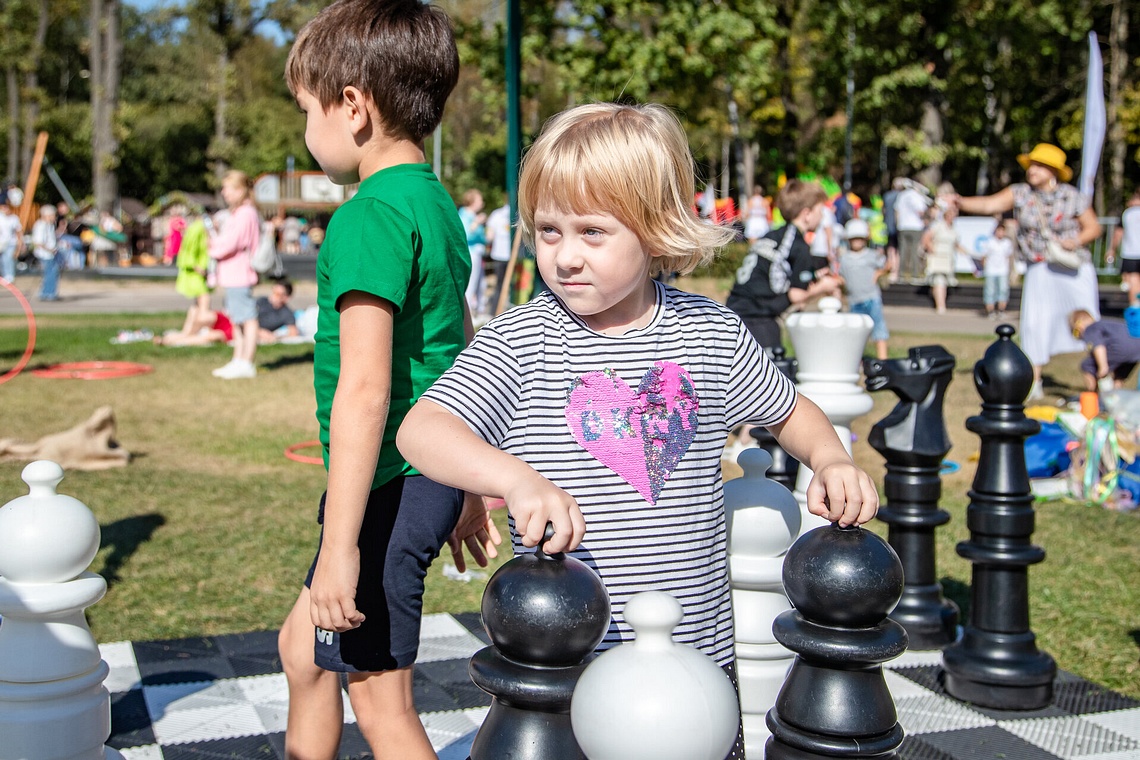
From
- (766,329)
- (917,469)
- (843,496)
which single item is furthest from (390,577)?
(766,329)

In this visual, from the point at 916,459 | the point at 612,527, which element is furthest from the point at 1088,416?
the point at 612,527

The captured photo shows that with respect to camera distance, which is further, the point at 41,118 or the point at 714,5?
the point at 41,118

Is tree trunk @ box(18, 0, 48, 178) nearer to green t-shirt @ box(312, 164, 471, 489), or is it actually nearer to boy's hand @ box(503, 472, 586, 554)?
green t-shirt @ box(312, 164, 471, 489)

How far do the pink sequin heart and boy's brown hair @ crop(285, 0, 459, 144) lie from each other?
0.75m

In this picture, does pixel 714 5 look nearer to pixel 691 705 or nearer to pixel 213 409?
pixel 213 409

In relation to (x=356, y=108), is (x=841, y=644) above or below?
below

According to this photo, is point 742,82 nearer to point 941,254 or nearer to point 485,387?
point 941,254

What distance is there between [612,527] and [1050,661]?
A: 2142 millimetres

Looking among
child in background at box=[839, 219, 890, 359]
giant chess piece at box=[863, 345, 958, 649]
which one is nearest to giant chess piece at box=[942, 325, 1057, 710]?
giant chess piece at box=[863, 345, 958, 649]

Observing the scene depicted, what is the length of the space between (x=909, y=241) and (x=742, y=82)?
470 centimetres

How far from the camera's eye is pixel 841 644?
153 cm

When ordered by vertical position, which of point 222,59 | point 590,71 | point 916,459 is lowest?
point 916,459

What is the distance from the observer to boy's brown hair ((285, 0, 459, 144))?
2.19 m

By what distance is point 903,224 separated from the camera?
2325 cm
